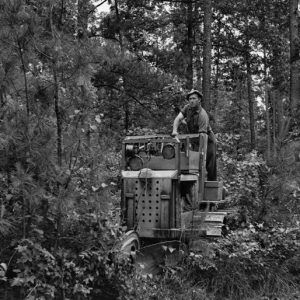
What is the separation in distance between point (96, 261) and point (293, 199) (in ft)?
14.9

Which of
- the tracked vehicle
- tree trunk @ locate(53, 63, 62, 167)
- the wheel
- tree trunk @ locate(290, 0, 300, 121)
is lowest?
the wheel

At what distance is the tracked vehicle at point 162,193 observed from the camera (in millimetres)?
6906

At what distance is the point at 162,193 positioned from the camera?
7.00m

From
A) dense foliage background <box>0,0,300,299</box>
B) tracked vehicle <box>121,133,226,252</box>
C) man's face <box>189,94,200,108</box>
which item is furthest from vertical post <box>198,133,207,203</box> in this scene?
dense foliage background <box>0,0,300,299</box>

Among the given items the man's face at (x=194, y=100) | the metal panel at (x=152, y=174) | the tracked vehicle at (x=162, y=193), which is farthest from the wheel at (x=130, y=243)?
Result: the man's face at (x=194, y=100)

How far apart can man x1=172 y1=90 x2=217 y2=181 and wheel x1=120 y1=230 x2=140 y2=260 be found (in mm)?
2416

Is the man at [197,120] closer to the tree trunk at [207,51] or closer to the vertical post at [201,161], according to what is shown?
the vertical post at [201,161]

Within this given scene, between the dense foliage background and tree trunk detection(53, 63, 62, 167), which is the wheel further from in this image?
tree trunk detection(53, 63, 62, 167)

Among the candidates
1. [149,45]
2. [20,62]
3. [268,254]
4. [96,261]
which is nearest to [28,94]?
[20,62]

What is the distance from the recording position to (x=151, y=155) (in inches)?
298

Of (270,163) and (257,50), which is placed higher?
(257,50)

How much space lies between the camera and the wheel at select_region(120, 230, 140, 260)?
576cm

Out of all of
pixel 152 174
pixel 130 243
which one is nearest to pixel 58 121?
pixel 130 243

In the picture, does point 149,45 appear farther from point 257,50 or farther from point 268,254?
point 268,254
